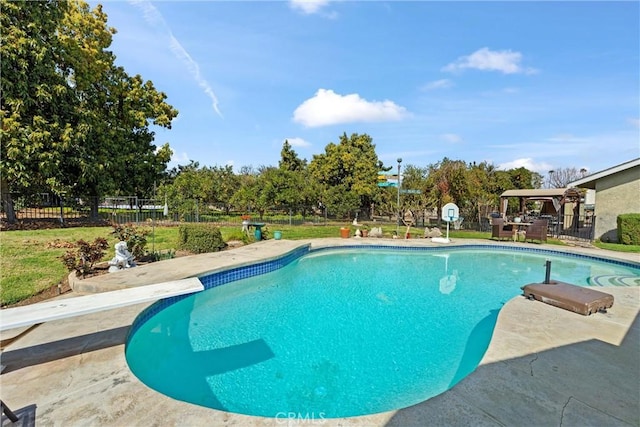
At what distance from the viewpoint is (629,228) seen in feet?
41.4

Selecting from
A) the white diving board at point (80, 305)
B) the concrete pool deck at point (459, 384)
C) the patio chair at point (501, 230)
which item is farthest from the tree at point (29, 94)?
the patio chair at point (501, 230)

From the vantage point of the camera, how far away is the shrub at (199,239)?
9.47 metres

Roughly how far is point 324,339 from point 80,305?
3.30 m

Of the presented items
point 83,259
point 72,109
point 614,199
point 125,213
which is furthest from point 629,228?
point 125,213

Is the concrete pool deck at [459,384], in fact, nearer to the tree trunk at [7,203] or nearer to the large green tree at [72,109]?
the large green tree at [72,109]

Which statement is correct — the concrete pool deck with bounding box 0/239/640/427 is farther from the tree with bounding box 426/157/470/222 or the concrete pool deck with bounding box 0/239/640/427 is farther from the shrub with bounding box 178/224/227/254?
the tree with bounding box 426/157/470/222

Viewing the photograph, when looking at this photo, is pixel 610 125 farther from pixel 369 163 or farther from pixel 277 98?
pixel 277 98

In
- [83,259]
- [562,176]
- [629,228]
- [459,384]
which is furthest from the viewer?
[562,176]

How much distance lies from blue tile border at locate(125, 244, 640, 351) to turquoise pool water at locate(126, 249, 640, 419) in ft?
0.45

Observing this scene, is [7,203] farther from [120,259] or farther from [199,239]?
[120,259]

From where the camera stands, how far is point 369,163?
23.8m

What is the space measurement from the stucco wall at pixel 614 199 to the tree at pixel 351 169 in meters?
13.1

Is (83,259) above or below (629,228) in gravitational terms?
below

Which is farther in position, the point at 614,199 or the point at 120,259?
the point at 614,199
